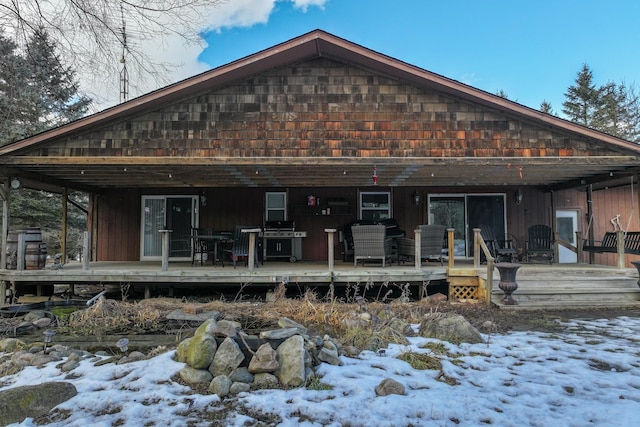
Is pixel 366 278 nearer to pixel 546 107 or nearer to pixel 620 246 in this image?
pixel 620 246

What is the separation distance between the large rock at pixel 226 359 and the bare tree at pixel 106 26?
3711 mm

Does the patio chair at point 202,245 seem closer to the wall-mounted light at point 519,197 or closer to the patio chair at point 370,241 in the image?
the patio chair at point 370,241

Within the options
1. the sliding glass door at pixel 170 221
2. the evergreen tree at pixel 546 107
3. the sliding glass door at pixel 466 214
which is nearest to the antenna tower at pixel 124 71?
the sliding glass door at pixel 170 221

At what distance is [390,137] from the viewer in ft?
23.3

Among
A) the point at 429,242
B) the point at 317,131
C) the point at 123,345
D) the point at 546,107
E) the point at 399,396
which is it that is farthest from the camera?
the point at 546,107

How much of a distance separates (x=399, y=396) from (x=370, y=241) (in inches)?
183

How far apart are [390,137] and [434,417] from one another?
534cm

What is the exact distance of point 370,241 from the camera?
7.43m

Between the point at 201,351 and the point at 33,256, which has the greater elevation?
the point at 33,256

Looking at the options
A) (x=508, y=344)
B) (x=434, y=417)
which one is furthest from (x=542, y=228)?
(x=434, y=417)

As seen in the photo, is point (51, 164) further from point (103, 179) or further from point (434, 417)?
point (434, 417)

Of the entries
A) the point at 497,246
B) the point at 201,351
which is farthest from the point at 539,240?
the point at 201,351

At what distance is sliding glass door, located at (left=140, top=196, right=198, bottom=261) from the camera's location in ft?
33.2

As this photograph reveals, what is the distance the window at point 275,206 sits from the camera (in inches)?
398
